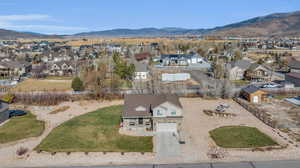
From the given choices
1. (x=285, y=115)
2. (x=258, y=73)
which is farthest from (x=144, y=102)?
(x=258, y=73)

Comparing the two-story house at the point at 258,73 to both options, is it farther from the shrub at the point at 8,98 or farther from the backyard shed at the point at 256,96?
the shrub at the point at 8,98

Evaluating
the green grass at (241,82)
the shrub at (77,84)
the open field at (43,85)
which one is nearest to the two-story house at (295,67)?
the green grass at (241,82)

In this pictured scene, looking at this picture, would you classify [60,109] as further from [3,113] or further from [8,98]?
[8,98]

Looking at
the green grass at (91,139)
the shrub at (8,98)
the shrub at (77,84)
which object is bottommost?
the green grass at (91,139)

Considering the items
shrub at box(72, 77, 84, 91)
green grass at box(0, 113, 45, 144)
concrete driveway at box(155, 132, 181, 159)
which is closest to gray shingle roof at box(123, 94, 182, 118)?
concrete driveway at box(155, 132, 181, 159)

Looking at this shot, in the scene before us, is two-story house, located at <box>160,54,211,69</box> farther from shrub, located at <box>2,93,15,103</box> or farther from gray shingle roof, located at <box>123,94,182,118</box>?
gray shingle roof, located at <box>123,94,182,118</box>

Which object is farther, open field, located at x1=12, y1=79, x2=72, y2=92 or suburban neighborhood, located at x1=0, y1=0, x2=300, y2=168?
open field, located at x1=12, y1=79, x2=72, y2=92
